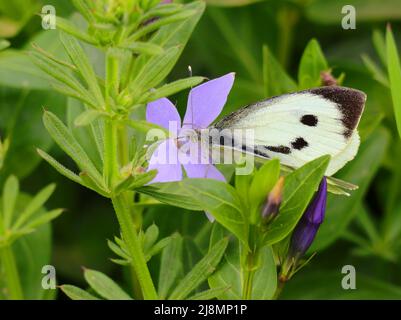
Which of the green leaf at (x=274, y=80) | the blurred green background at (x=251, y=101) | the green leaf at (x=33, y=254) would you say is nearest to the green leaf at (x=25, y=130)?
the blurred green background at (x=251, y=101)

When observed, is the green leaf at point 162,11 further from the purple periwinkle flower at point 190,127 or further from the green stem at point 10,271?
the green stem at point 10,271

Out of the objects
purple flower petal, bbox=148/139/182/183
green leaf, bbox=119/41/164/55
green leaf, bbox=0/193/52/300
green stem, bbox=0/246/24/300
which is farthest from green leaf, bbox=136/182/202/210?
green leaf, bbox=0/193/52/300

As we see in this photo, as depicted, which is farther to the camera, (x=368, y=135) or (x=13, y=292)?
(x=368, y=135)

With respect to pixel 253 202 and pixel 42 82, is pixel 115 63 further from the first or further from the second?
pixel 42 82

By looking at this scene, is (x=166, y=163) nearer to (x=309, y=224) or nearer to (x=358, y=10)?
(x=309, y=224)

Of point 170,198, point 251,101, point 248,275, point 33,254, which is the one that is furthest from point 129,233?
point 251,101
